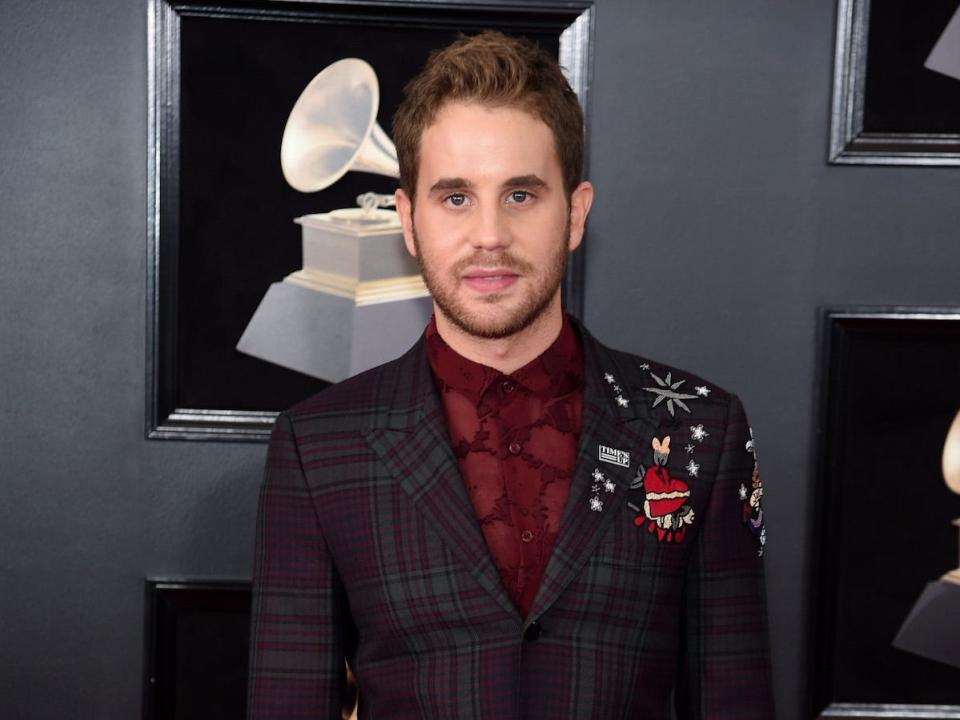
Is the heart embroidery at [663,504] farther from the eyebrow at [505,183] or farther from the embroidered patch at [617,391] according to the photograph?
the eyebrow at [505,183]

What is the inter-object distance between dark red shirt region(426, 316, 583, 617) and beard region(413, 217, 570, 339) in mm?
70

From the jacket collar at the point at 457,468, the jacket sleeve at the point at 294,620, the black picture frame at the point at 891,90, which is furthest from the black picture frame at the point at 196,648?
the black picture frame at the point at 891,90

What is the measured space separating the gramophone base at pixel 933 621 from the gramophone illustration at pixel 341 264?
1107 mm

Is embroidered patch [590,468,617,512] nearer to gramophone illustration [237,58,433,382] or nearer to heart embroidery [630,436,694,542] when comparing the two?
heart embroidery [630,436,694,542]

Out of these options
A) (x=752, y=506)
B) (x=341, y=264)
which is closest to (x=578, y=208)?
(x=752, y=506)

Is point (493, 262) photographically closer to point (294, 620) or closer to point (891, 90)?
point (294, 620)

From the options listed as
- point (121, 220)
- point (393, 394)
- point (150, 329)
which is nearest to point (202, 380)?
point (150, 329)

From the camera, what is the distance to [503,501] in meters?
1.48

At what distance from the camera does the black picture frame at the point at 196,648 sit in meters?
2.21

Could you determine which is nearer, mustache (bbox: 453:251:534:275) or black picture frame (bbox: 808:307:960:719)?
mustache (bbox: 453:251:534:275)

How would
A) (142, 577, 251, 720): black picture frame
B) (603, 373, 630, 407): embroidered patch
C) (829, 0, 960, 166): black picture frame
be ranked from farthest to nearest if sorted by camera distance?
(142, 577, 251, 720): black picture frame < (829, 0, 960, 166): black picture frame < (603, 373, 630, 407): embroidered patch

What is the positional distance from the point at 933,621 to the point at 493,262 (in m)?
1.34

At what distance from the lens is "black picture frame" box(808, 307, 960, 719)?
2.17 meters

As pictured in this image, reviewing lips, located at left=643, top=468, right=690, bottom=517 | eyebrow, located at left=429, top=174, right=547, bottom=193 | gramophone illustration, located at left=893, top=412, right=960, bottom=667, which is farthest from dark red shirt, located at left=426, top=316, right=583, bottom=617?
gramophone illustration, located at left=893, top=412, right=960, bottom=667
